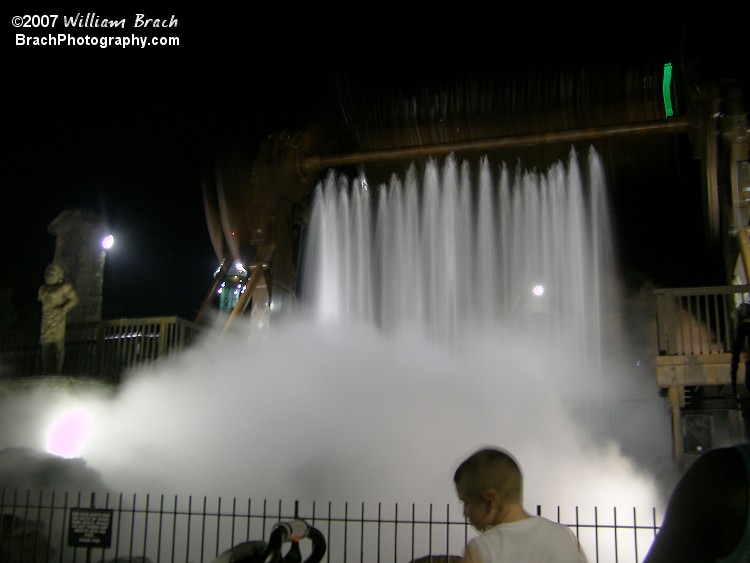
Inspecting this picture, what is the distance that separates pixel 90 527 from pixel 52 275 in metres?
6.91

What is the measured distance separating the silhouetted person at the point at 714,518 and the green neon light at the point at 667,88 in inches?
562

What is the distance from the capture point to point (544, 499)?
936 centimetres

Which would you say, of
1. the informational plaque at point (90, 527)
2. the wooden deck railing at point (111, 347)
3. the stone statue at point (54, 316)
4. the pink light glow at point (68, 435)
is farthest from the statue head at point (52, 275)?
the informational plaque at point (90, 527)

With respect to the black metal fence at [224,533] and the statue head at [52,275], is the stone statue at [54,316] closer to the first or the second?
the statue head at [52,275]

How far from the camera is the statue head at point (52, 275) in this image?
40.8 ft

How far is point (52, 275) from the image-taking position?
12484 mm


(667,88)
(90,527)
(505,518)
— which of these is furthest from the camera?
(667,88)

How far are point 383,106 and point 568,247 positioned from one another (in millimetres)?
4914

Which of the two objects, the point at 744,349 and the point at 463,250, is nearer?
the point at 744,349

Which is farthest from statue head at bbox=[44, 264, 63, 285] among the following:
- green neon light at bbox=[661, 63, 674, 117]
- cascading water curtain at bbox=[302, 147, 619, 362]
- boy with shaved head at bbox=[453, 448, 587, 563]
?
green neon light at bbox=[661, 63, 674, 117]

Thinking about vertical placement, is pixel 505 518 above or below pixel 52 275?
below

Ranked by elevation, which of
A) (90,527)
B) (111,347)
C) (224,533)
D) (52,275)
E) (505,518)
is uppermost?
(52,275)

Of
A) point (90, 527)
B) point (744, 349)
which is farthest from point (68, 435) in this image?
point (744, 349)

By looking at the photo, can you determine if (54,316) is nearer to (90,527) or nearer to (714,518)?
(90,527)
